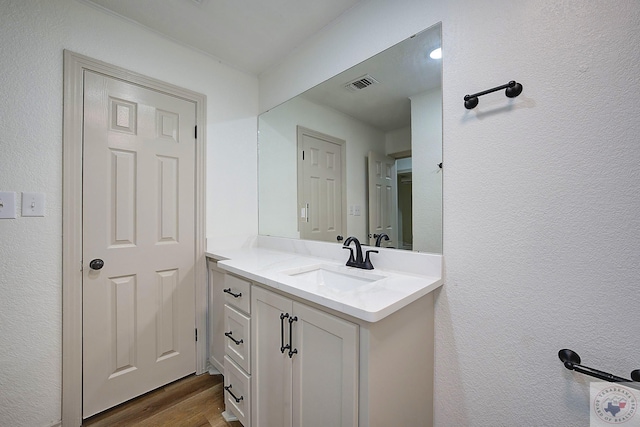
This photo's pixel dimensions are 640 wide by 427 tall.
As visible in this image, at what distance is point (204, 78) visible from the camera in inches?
75.6

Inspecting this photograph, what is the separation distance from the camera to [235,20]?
158 centimetres

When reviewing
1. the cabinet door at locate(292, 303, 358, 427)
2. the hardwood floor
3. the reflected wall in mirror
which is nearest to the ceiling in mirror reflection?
the reflected wall in mirror

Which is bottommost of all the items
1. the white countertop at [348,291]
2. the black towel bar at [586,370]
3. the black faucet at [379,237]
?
the black towel bar at [586,370]

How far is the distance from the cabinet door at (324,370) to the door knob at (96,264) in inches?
49.5

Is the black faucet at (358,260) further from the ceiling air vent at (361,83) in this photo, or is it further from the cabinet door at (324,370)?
the ceiling air vent at (361,83)

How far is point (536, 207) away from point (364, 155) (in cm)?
86

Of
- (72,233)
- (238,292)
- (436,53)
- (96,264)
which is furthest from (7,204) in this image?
(436,53)

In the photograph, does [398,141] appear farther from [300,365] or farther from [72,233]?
[72,233]

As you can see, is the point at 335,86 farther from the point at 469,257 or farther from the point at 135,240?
the point at 135,240

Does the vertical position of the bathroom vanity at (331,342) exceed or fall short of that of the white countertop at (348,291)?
it falls short

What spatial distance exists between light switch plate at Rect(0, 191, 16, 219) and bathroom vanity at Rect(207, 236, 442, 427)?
1033mm

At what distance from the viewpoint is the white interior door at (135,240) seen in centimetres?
146

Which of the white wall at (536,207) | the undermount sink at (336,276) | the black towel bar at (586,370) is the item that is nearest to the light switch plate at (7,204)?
the undermount sink at (336,276)

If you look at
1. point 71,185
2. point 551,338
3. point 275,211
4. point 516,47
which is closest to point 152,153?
point 71,185
